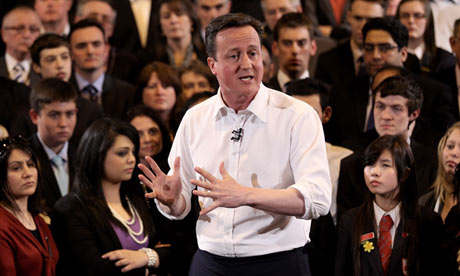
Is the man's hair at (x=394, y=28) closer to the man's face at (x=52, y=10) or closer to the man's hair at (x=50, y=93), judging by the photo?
the man's hair at (x=50, y=93)

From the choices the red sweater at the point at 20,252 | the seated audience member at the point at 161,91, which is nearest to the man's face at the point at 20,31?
the seated audience member at the point at 161,91

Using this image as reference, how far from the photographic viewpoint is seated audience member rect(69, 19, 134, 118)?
612 centimetres

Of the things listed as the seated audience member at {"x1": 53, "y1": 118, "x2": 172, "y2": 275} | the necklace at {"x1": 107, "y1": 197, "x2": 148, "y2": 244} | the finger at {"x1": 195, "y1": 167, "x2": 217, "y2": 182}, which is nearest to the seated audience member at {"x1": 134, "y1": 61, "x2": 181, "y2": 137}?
the seated audience member at {"x1": 53, "y1": 118, "x2": 172, "y2": 275}

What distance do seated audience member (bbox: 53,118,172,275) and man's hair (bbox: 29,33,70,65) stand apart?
1.58 meters

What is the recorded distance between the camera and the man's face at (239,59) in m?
2.99

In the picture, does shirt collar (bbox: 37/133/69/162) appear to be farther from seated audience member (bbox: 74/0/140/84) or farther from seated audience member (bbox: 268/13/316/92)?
seated audience member (bbox: 74/0/140/84)

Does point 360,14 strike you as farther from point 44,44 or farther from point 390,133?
point 44,44

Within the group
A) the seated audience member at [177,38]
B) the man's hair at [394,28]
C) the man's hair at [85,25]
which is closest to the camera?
A: the man's hair at [394,28]

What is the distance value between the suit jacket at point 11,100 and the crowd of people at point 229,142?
0.6 inches

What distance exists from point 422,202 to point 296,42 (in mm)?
2024

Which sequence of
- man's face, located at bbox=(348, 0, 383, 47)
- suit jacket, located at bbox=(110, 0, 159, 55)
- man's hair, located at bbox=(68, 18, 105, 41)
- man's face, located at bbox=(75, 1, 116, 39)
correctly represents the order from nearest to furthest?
1. man's hair, located at bbox=(68, 18, 105, 41)
2. man's face, located at bbox=(348, 0, 383, 47)
3. man's face, located at bbox=(75, 1, 116, 39)
4. suit jacket, located at bbox=(110, 0, 159, 55)

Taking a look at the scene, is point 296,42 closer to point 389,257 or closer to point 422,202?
point 422,202

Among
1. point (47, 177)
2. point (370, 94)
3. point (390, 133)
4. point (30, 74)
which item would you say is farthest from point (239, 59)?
point (30, 74)

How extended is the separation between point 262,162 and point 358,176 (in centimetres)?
178
